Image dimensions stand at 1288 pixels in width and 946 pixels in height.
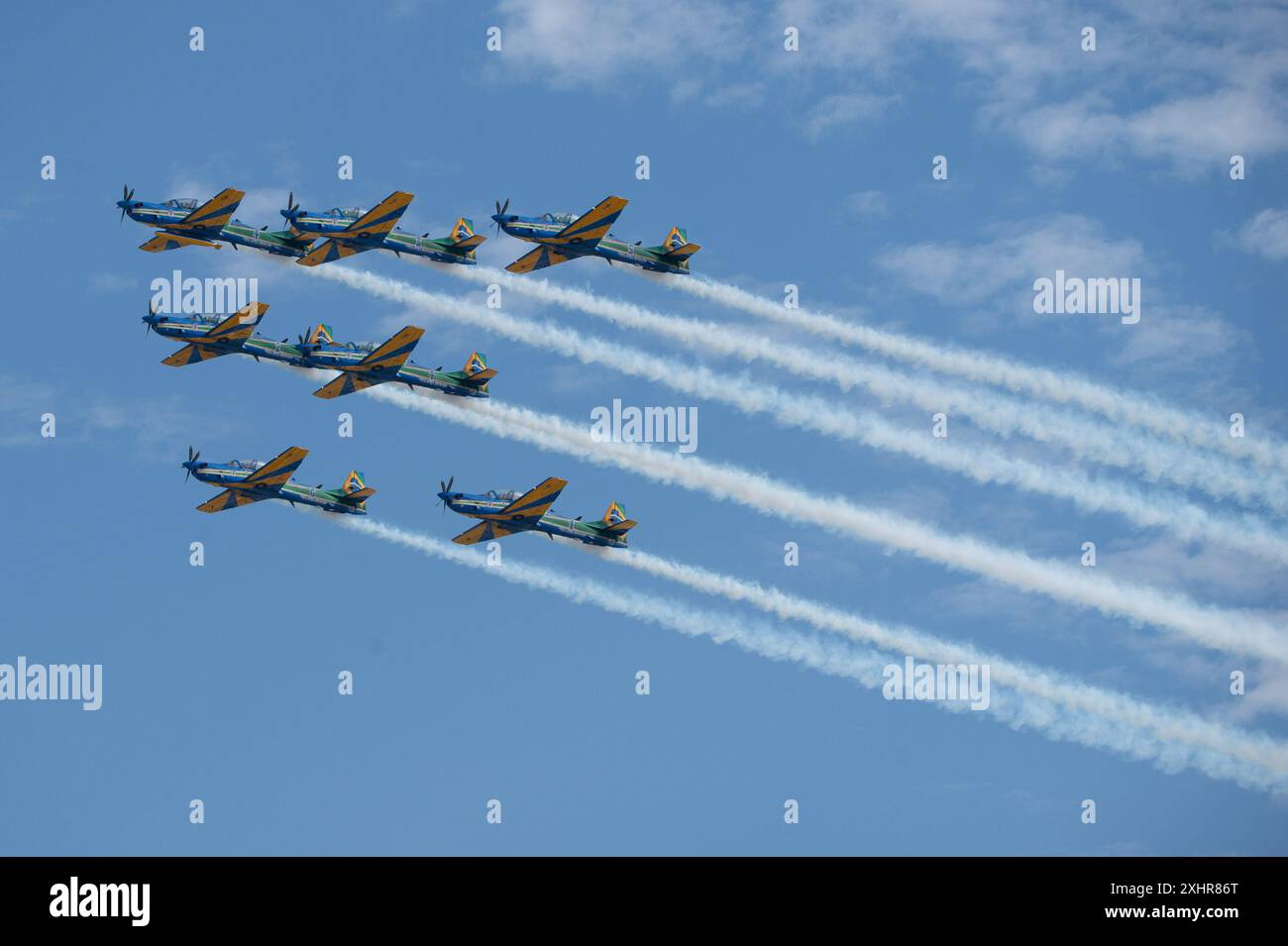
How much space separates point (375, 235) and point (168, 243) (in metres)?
9.11

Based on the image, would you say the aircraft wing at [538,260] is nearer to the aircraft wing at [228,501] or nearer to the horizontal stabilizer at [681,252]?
the horizontal stabilizer at [681,252]

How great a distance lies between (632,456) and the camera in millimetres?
104688

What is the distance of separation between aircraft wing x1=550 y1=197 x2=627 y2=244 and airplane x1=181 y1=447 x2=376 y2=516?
14.2 metres

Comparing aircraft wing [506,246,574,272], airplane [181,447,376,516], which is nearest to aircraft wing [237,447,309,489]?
airplane [181,447,376,516]

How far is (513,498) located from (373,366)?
8234mm

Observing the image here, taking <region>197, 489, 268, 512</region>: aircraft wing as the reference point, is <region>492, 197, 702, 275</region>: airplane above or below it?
above

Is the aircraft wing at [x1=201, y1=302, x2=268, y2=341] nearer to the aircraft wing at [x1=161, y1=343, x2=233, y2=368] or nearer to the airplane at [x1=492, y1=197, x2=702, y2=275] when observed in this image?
the aircraft wing at [x1=161, y1=343, x2=233, y2=368]

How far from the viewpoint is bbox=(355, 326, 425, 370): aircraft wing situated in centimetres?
10231

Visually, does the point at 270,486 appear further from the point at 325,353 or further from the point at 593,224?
the point at 593,224
